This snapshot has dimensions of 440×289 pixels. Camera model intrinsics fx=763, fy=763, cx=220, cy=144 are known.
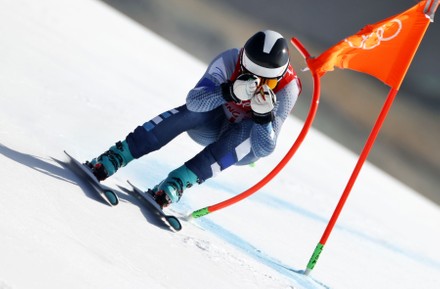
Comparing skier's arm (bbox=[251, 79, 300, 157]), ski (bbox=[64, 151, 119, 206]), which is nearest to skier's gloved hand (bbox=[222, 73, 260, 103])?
skier's arm (bbox=[251, 79, 300, 157])

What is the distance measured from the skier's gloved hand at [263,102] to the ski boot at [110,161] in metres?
0.57

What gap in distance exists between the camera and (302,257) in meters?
3.85

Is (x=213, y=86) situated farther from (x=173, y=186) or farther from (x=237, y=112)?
(x=173, y=186)

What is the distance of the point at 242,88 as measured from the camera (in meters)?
3.14

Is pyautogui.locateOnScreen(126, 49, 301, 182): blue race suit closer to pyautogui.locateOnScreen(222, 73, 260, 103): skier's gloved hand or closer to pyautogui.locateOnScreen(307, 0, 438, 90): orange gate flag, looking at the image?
pyautogui.locateOnScreen(222, 73, 260, 103): skier's gloved hand

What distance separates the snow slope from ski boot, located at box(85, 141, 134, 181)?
0.10 m

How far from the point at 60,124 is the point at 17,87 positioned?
1.44 feet

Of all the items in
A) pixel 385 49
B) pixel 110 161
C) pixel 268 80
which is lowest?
pixel 110 161

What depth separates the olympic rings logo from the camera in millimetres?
3625

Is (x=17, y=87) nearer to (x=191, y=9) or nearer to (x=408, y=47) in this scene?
(x=408, y=47)

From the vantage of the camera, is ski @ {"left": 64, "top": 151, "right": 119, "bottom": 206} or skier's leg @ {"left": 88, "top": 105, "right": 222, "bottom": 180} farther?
skier's leg @ {"left": 88, "top": 105, "right": 222, "bottom": 180}

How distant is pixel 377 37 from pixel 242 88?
890 mm

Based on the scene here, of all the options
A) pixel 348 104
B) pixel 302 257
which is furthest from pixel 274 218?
pixel 348 104

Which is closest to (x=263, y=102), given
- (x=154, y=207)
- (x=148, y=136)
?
(x=148, y=136)
